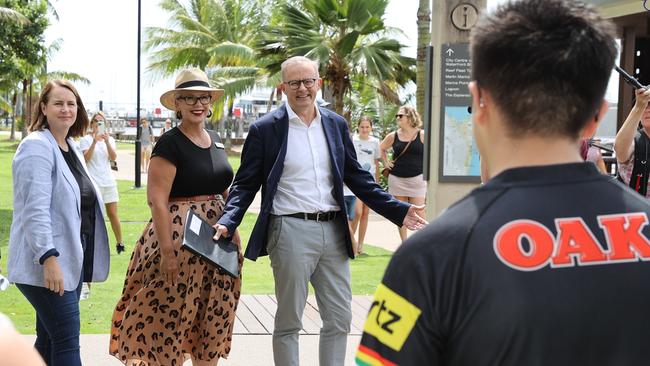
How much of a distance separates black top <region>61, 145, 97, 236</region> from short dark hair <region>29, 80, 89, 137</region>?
163 mm

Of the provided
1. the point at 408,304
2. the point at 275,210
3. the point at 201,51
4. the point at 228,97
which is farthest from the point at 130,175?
the point at 408,304

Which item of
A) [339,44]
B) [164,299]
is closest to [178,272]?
[164,299]

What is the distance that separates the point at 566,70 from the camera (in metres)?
1.65

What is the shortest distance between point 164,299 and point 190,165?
783mm

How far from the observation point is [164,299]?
203 inches

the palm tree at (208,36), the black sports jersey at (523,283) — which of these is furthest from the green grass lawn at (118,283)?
the palm tree at (208,36)

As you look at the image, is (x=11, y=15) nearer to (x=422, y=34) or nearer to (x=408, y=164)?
(x=422, y=34)

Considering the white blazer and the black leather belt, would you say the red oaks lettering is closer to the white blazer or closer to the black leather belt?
the white blazer

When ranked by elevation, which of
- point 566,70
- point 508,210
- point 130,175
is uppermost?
point 566,70

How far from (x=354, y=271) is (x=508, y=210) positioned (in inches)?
332

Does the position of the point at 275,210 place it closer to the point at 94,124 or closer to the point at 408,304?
the point at 408,304

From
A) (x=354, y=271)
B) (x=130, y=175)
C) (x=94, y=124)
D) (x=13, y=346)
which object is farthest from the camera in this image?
(x=130, y=175)

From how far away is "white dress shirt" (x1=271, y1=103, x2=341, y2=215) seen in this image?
5176 mm

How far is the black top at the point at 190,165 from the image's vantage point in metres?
5.07
